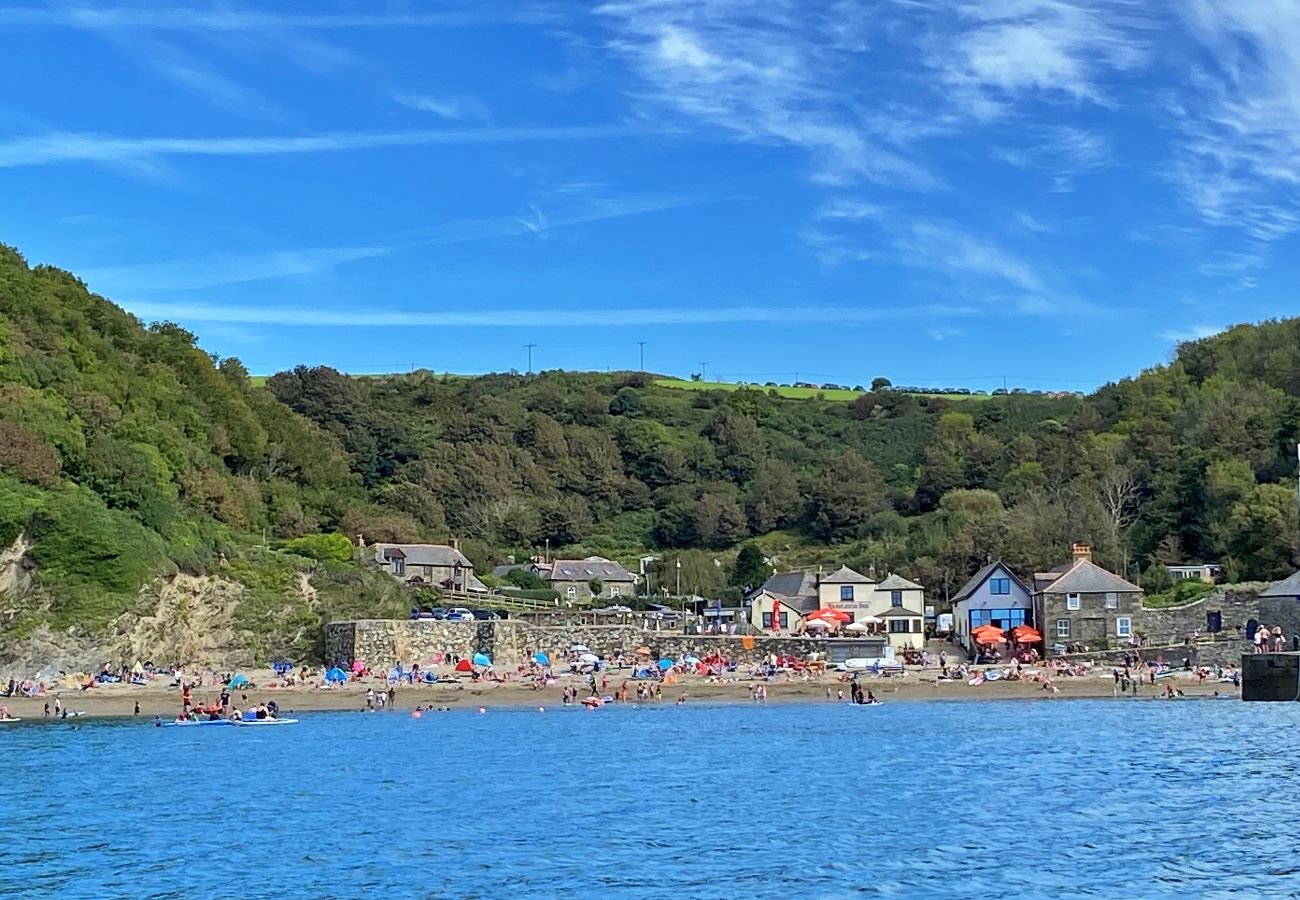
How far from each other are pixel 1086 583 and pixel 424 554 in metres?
37.0

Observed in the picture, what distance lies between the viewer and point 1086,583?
64.1 metres

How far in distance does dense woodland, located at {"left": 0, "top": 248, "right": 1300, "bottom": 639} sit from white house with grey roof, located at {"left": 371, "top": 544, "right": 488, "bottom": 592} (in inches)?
→ 113

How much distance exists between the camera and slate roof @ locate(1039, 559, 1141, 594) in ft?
210

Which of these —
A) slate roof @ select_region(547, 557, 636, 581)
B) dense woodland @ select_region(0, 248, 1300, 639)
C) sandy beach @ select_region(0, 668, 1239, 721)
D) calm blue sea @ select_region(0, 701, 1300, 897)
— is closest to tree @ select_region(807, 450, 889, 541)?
dense woodland @ select_region(0, 248, 1300, 639)

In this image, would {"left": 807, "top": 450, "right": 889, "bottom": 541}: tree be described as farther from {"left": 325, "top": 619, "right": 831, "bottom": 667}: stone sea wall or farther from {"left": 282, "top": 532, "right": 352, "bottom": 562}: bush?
{"left": 282, "top": 532, "right": 352, "bottom": 562}: bush

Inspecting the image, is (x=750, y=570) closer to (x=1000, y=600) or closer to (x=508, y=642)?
(x=1000, y=600)

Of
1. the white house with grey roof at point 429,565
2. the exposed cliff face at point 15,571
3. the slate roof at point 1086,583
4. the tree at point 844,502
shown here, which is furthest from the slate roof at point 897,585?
the exposed cliff face at point 15,571

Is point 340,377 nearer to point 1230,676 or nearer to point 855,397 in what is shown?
point 855,397

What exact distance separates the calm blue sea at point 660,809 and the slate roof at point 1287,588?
52.5ft

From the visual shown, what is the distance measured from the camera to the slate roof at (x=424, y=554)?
80750 mm

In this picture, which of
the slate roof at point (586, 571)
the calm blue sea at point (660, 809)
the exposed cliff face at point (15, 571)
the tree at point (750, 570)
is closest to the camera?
the calm blue sea at point (660, 809)

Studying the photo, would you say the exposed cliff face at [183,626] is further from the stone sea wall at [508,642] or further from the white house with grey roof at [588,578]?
the white house with grey roof at [588,578]

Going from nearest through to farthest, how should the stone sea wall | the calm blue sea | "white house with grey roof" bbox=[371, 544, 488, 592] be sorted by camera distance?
1. the calm blue sea
2. the stone sea wall
3. "white house with grey roof" bbox=[371, 544, 488, 592]

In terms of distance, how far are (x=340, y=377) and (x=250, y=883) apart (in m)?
100
